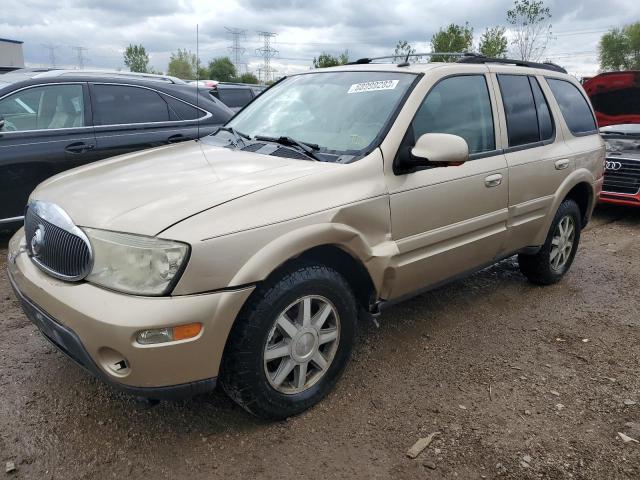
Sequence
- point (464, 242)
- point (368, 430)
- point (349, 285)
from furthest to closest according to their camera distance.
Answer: point (464, 242), point (349, 285), point (368, 430)

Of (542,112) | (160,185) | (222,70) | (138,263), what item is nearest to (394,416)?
(138,263)

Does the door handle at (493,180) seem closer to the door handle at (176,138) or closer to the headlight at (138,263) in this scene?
the headlight at (138,263)

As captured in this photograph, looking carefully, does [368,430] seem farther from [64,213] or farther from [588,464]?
[64,213]

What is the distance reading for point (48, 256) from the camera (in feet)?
8.19

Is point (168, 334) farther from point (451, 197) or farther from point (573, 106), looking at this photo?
point (573, 106)

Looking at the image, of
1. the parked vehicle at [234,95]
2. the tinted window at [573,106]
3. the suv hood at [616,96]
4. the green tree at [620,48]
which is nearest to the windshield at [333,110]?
the tinted window at [573,106]

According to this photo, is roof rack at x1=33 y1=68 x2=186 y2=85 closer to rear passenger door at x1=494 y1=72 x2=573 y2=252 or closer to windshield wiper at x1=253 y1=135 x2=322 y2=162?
windshield wiper at x1=253 y1=135 x2=322 y2=162

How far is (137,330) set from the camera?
82.8 inches

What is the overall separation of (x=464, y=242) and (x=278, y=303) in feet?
5.04

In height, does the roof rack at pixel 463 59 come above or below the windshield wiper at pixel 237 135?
above

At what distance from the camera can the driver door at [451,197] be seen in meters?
3.03

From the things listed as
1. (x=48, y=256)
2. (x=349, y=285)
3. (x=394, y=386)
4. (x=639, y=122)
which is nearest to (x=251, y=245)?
(x=349, y=285)

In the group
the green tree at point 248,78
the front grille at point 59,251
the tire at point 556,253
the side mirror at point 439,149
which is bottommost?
the tire at point 556,253

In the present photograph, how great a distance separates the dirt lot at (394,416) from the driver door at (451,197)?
536 mm
